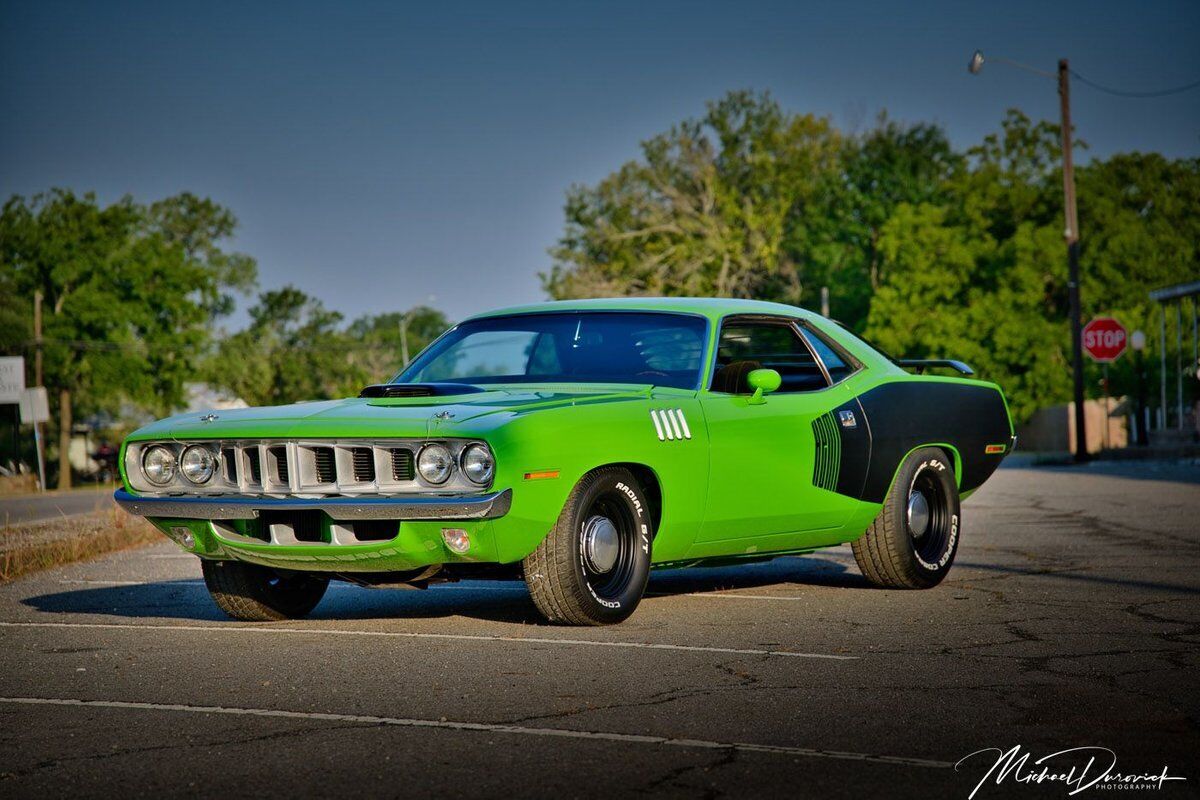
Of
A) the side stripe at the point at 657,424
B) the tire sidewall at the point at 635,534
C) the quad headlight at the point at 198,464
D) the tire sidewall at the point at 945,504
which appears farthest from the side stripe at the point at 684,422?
the quad headlight at the point at 198,464

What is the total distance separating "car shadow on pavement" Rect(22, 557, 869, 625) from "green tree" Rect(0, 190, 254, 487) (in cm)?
5402

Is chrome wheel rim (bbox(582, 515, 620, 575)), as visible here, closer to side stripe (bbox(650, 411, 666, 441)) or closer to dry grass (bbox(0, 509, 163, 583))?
side stripe (bbox(650, 411, 666, 441))

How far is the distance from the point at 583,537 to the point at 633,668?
3.57 feet

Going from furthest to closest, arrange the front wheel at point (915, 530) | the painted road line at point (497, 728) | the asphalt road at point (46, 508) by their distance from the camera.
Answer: the asphalt road at point (46, 508), the front wheel at point (915, 530), the painted road line at point (497, 728)

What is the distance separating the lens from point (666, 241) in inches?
2315

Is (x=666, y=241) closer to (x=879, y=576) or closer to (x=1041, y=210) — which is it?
(x=1041, y=210)

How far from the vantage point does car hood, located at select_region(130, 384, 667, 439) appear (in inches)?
267

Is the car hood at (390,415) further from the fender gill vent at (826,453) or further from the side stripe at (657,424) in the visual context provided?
the fender gill vent at (826,453)

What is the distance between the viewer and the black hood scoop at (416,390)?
7.64m

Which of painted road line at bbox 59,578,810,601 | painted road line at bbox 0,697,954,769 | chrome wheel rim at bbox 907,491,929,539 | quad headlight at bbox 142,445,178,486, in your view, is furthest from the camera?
chrome wheel rim at bbox 907,491,929,539

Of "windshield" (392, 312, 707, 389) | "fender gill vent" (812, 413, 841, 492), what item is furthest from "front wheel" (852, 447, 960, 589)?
"windshield" (392, 312, 707, 389)

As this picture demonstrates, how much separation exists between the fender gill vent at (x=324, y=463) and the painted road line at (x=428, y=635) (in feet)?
2.55

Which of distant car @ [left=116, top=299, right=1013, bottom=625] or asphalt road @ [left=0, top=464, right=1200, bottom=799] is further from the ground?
distant car @ [left=116, top=299, right=1013, bottom=625]
